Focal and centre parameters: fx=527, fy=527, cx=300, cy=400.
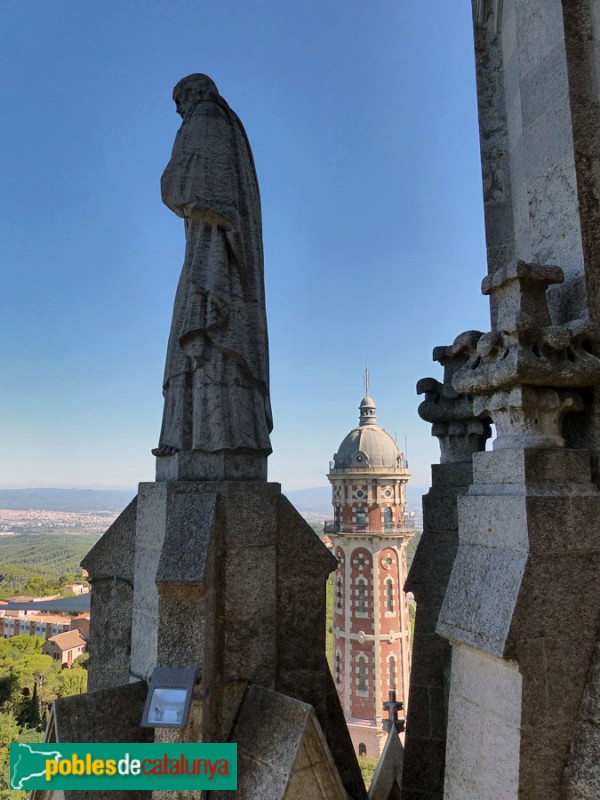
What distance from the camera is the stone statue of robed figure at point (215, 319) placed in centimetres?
393

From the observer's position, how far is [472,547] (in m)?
2.67

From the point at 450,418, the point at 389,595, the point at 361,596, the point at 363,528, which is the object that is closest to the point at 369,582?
the point at 361,596

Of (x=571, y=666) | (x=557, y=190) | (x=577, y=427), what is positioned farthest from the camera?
(x=557, y=190)

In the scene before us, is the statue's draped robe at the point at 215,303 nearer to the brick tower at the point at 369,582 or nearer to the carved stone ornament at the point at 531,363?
the carved stone ornament at the point at 531,363

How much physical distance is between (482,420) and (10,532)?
728 ft

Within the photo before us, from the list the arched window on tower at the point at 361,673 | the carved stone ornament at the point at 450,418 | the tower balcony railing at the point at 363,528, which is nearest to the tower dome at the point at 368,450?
the tower balcony railing at the point at 363,528

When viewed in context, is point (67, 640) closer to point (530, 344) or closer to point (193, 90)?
point (193, 90)

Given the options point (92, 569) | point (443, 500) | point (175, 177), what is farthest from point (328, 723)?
point (175, 177)

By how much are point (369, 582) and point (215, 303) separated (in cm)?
4006

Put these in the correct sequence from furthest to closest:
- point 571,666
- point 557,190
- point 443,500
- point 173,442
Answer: point 443,500 → point 173,442 → point 557,190 → point 571,666

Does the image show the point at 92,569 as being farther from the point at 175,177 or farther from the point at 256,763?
the point at 175,177

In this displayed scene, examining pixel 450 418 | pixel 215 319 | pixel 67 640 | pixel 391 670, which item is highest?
pixel 215 319

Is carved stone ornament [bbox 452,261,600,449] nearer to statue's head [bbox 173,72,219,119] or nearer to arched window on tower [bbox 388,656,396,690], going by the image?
statue's head [bbox 173,72,219,119]

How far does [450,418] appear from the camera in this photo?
14.3 feet
